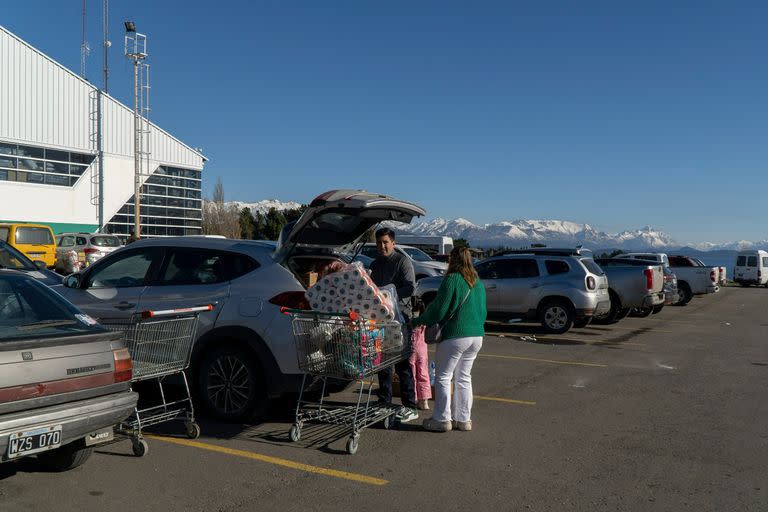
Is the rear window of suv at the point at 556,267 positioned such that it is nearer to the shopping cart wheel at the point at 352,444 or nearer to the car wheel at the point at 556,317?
the car wheel at the point at 556,317

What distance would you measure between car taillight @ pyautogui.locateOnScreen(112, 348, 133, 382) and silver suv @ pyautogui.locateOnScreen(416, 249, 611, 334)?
10.4 m

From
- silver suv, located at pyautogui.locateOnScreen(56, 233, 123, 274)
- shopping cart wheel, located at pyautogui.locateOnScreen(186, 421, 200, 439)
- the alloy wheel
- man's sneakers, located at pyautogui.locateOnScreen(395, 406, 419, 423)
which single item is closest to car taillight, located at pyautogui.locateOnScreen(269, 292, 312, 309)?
the alloy wheel

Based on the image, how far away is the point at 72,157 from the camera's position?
122ft

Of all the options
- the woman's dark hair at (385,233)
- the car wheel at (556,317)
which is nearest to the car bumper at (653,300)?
the car wheel at (556,317)

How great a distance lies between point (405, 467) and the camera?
564 centimetres

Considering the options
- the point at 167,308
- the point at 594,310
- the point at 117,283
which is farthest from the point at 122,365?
the point at 594,310

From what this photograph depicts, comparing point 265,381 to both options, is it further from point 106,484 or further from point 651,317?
point 651,317

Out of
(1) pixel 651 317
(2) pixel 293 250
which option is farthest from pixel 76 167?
(2) pixel 293 250

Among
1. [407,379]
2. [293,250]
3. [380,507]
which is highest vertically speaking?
[293,250]

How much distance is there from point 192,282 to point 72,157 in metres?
33.9

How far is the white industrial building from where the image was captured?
1340 inches

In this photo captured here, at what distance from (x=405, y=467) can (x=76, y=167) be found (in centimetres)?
3645

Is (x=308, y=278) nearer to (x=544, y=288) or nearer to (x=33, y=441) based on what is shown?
(x=33, y=441)

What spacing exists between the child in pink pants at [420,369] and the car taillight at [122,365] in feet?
9.83
